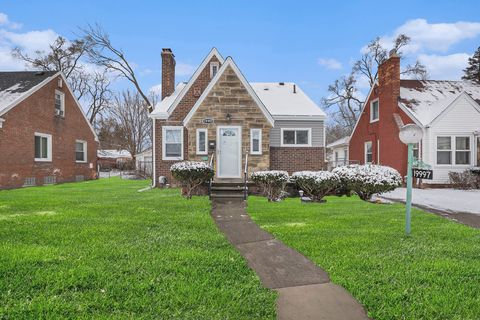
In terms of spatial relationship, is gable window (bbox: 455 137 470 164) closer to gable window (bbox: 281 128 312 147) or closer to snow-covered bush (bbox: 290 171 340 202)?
gable window (bbox: 281 128 312 147)

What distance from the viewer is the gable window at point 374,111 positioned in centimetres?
2166

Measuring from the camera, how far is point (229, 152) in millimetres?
14789

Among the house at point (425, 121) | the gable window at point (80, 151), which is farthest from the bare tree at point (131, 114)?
the house at point (425, 121)

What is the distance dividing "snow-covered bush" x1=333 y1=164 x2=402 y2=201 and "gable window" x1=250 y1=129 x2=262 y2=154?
4.00m

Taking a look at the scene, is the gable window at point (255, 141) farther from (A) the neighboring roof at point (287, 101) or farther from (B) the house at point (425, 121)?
(B) the house at point (425, 121)

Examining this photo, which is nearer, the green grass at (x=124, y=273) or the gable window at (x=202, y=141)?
the green grass at (x=124, y=273)

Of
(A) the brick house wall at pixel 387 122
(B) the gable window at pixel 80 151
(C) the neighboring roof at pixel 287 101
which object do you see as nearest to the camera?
(C) the neighboring roof at pixel 287 101

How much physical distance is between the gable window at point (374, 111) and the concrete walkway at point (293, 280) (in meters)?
18.0

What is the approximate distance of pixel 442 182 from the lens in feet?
56.0

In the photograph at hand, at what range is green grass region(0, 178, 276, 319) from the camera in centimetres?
311

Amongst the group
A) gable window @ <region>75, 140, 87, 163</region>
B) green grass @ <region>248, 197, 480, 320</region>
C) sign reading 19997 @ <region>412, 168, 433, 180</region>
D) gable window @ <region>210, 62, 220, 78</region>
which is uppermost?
gable window @ <region>210, 62, 220, 78</region>

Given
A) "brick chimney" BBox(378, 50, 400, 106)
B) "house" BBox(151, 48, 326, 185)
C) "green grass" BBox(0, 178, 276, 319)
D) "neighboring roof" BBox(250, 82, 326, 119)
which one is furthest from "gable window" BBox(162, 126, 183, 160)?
"brick chimney" BBox(378, 50, 400, 106)

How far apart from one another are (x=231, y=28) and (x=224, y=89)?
3454mm

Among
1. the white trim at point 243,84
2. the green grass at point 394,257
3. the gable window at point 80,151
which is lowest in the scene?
the green grass at point 394,257
